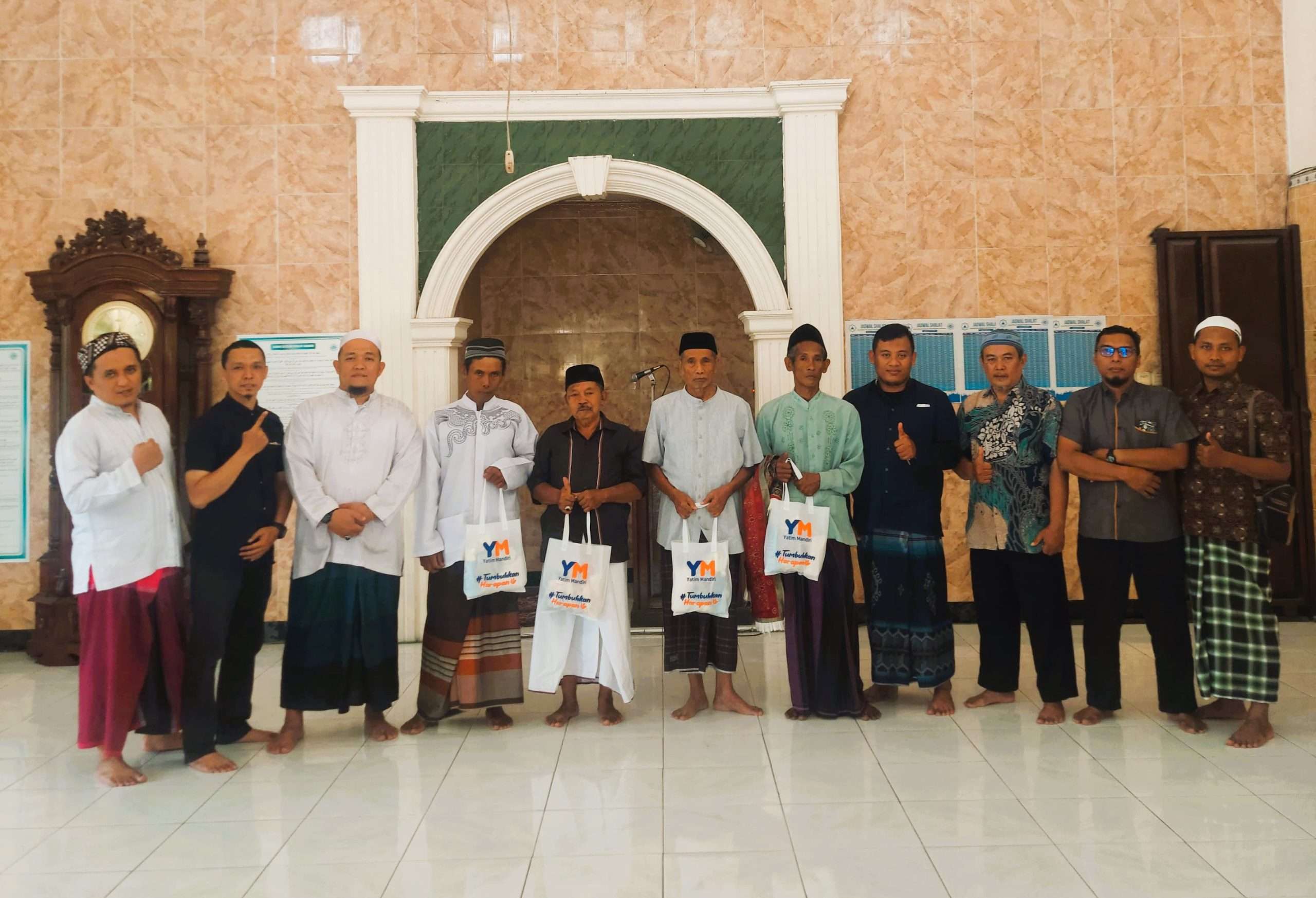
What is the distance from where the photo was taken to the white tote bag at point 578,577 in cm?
432

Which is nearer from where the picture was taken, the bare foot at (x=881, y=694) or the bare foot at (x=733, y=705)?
the bare foot at (x=733, y=705)

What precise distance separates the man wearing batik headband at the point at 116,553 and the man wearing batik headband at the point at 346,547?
465 mm

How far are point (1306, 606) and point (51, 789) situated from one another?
21.5ft

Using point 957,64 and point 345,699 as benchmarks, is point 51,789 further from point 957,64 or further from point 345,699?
point 957,64

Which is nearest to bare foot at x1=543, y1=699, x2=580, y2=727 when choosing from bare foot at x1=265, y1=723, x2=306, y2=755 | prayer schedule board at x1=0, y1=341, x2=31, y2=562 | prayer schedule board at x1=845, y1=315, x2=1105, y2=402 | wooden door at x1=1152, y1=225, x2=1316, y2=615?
bare foot at x1=265, y1=723, x2=306, y2=755

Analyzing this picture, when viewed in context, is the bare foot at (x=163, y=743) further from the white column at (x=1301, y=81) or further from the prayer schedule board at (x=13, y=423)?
the white column at (x=1301, y=81)

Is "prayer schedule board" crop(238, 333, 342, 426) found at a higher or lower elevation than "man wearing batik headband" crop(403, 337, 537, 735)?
higher

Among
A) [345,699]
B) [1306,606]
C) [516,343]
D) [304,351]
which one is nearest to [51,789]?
[345,699]

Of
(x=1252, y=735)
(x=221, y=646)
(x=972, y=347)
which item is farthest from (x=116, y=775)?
(x=972, y=347)

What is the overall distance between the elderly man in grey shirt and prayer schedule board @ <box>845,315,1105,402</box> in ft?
6.41

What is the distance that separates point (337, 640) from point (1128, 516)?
3.13 metres

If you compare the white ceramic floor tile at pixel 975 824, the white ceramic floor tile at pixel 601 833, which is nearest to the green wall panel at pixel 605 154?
the white ceramic floor tile at pixel 975 824

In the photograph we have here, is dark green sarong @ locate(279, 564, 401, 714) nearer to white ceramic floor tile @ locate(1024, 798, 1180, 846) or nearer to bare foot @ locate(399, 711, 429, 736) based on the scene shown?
bare foot @ locate(399, 711, 429, 736)

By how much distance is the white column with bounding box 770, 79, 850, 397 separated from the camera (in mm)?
6309
